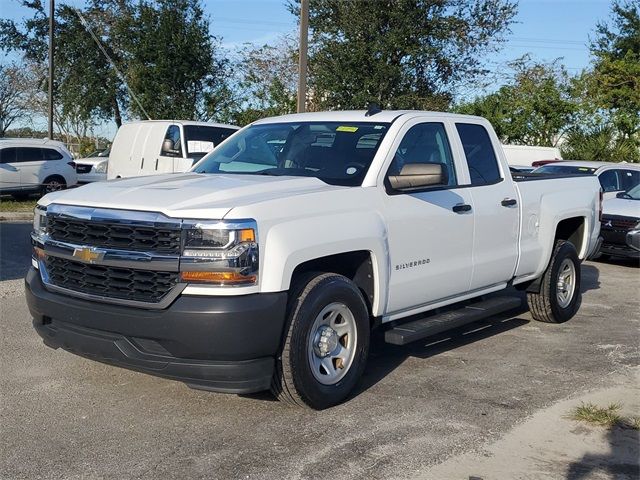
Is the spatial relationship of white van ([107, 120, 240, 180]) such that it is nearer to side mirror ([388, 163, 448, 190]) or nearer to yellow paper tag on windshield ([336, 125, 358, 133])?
yellow paper tag on windshield ([336, 125, 358, 133])

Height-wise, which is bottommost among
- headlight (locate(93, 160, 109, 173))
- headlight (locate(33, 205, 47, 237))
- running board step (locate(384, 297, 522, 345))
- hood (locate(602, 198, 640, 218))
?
running board step (locate(384, 297, 522, 345))

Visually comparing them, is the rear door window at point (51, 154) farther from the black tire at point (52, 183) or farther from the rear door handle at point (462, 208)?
the rear door handle at point (462, 208)

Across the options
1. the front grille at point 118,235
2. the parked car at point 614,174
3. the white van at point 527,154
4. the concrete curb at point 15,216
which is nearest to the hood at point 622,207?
the parked car at point 614,174

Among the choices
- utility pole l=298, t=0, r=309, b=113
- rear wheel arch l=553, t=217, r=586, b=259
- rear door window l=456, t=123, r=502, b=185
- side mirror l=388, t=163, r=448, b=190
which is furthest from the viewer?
utility pole l=298, t=0, r=309, b=113

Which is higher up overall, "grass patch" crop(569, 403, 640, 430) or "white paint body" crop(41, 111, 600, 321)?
"white paint body" crop(41, 111, 600, 321)

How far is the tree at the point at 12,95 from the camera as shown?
1882 inches

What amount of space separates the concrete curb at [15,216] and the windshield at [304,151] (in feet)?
34.5

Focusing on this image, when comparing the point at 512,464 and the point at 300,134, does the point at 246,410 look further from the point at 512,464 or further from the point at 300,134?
the point at 300,134

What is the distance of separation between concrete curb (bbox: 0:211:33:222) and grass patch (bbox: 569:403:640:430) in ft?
43.3

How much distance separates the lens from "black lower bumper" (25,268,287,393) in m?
4.39

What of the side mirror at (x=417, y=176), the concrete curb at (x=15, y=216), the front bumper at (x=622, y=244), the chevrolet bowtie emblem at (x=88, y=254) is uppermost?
the side mirror at (x=417, y=176)

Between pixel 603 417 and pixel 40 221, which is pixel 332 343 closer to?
pixel 603 417

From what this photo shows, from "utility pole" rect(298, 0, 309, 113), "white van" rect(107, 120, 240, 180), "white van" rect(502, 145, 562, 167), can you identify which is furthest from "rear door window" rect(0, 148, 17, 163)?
"white van" rect(502, 145, 562, 167)

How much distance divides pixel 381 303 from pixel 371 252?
0.40 m
